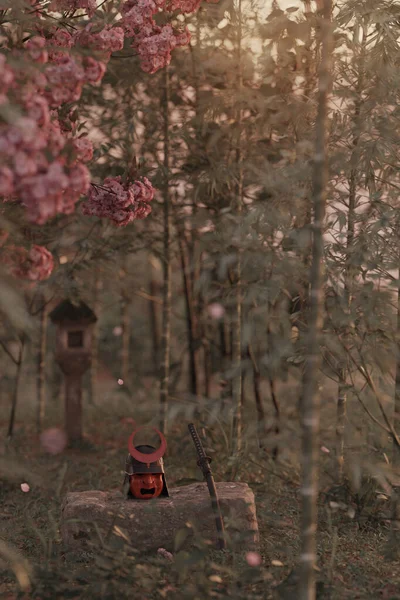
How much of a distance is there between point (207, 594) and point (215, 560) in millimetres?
514

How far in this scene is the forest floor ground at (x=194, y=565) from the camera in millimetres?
3141

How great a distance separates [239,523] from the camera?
3.71 metres

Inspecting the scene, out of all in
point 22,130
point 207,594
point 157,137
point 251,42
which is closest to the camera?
point 22,130

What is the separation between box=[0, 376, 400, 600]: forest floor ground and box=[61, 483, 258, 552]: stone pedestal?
118mm

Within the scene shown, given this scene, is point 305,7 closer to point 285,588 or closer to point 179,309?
point 285,588

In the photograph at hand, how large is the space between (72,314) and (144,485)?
2.70 m

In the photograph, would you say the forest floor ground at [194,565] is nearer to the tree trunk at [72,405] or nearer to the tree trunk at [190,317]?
the tree trunk at [72,405]

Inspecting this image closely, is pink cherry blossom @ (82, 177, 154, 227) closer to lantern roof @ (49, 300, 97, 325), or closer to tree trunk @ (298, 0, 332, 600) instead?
tree trunk @ (298, 0, 332, 600)

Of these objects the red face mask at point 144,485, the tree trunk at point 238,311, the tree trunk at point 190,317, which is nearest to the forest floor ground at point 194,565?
the tree trunk at point 238,311

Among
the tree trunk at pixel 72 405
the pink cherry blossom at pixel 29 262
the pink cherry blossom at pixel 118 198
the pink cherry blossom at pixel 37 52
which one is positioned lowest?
the tree trunk at pixel 72 405

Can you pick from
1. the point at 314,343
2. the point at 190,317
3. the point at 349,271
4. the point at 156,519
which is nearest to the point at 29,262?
the point at 156,519

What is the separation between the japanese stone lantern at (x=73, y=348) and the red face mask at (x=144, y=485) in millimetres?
2538

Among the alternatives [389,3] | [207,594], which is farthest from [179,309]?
[207,594]

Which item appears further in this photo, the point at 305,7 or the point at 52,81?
the point at 305,7
